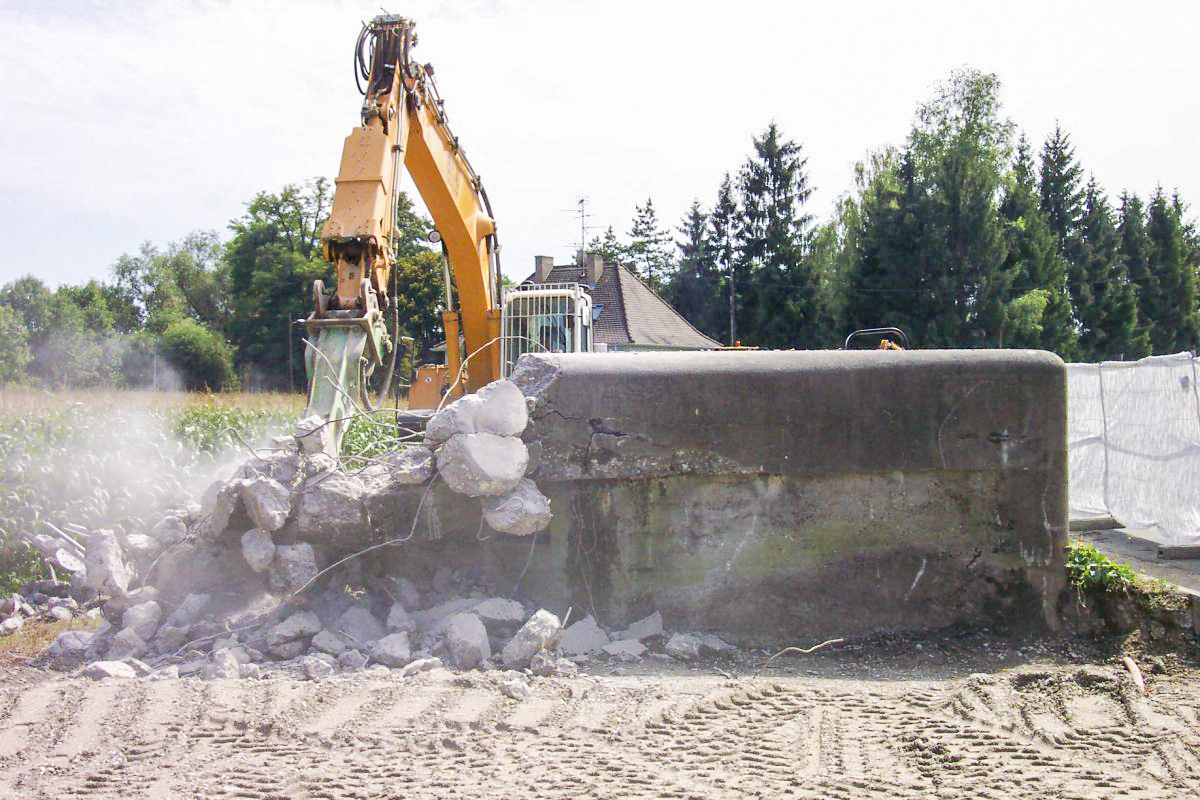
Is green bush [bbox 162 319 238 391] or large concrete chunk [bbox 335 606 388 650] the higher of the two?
green bush [bbox 162 319 238 391]

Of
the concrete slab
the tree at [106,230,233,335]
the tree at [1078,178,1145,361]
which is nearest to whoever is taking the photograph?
the concrete slab

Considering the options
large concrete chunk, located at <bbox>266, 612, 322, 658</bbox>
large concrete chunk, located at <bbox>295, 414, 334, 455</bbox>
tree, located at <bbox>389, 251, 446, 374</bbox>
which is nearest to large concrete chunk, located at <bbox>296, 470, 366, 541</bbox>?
large concrete chunk, located at <bbox>295, 414, 334, 455</bbox>

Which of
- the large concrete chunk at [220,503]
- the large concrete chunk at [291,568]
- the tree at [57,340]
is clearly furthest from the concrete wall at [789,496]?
the tree at [57,340]

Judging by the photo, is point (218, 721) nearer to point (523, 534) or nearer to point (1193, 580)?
point (523, 534)

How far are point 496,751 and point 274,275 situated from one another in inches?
1926

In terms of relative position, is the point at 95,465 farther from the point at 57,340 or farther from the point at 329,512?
the point at 57,340

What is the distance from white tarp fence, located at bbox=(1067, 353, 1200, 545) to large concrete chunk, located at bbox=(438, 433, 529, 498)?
146 inches

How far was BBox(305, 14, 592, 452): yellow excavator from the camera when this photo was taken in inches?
259

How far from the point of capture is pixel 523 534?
5141 mm

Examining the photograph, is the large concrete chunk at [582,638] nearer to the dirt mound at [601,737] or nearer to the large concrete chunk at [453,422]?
the dirt mound at [601,737]

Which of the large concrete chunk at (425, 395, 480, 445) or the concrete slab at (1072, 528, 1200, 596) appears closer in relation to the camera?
the large concrete chunk at (425, 395, 480, 445)

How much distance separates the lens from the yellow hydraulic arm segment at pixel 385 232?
6562 millimetres

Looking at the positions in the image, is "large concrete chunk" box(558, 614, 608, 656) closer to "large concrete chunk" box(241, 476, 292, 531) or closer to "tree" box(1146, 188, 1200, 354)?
"large concrete chunk" box(241, 476, 292, 531)

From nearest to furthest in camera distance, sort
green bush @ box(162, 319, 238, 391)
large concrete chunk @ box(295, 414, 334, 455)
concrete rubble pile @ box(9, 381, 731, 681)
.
Result: concrete rubble pile @ box(9, 381, 731, 681) < large concrete chunk @ box(295, 414, 334, 455) < green bush @ box(162, 319, 238, 391)
